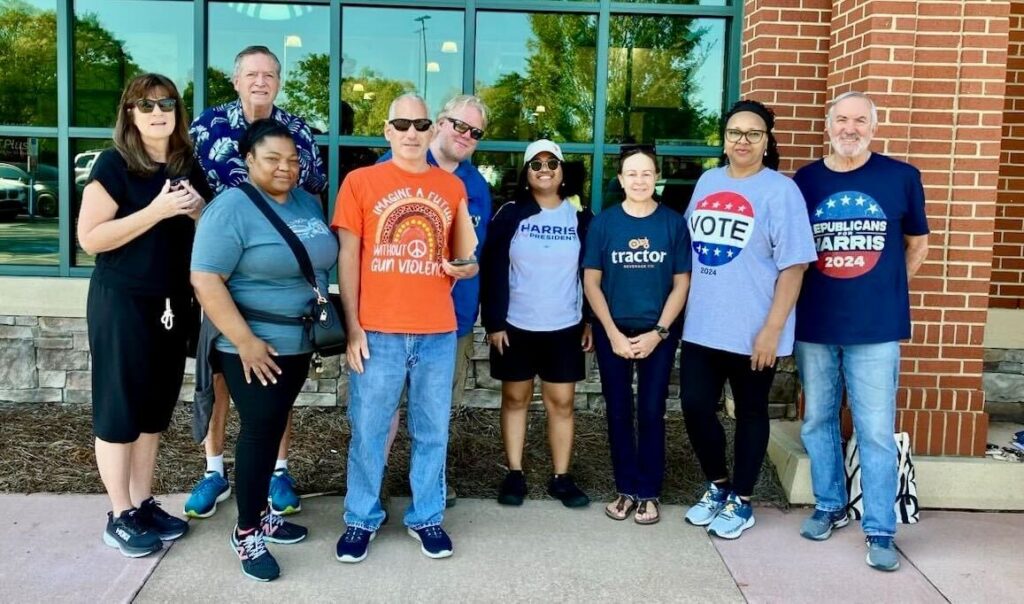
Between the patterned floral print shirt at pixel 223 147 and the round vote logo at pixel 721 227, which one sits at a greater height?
the patterned floral print shirt at pixel 223 147

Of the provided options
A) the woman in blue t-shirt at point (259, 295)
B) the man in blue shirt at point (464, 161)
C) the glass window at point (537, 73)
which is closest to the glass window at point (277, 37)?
the glass window at point (537, 73)

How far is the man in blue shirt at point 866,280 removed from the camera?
3801 mm

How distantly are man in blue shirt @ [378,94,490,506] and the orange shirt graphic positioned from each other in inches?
15.8

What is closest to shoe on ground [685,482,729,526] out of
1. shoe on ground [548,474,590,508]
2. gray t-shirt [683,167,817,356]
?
shoe on ground [548,474,590,508]

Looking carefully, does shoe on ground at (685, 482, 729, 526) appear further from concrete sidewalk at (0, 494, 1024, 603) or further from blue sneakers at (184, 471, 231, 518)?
blue sneakers at (184, 471, 231, 518)

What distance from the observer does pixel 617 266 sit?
13.2 ft

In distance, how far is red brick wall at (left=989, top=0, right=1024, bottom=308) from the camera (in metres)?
5.73

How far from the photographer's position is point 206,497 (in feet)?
13.4

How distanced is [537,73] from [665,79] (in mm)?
805

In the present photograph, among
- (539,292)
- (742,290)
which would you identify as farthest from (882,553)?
(539,292)

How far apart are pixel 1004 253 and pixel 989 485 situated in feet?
6.63

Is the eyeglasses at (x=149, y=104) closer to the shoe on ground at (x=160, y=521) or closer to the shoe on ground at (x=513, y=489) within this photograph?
the shoe on ground at (x=160, y=521)

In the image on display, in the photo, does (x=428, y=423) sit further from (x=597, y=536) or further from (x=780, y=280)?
(x=780, y=280)

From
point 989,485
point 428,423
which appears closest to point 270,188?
point 428,423
